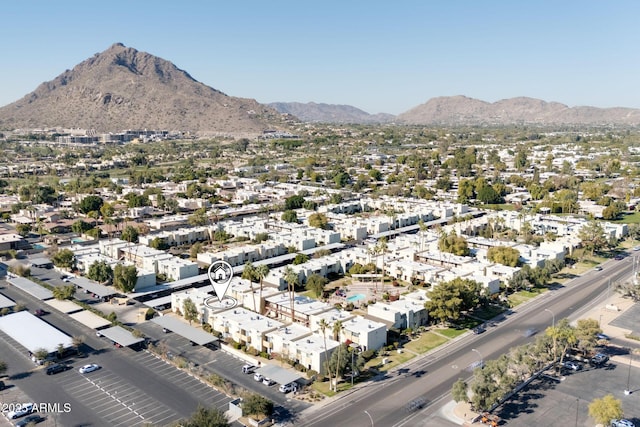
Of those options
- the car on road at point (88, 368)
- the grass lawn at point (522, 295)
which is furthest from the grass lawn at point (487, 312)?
the car on road at point (88, 368)

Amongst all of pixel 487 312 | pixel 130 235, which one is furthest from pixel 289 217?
pixel 487 312

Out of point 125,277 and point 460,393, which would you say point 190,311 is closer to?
point 125,277

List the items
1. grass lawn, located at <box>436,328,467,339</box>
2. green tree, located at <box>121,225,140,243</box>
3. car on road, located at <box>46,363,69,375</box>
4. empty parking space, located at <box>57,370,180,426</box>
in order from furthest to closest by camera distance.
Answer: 1. green tree, located at <box>121,225,140,243</box>
2. grass lawn, located at <box>436,328,467,339</box>
3. car on road, located at <box>46,363,69,375</box>
4. empty parking space, located at <box>57,370,180,426</box>

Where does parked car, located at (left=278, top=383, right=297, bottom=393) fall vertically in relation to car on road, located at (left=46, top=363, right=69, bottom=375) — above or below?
below

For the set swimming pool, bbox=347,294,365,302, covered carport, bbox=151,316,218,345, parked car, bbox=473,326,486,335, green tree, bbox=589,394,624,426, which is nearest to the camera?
green tree, bbox=589,394,624,426

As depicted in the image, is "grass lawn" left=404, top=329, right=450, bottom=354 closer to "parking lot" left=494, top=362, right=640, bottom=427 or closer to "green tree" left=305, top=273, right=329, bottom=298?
"parking lot" left=494, top=362, right=640, bottom=427

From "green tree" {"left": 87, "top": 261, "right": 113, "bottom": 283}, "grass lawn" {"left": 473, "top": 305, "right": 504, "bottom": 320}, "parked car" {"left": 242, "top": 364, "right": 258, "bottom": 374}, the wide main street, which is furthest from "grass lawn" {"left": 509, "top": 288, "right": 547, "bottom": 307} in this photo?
"green tree" {"left": 87, "top": 261, "right": 113, "bottom": 283}

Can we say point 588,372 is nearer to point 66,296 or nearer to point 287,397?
point 287,397
